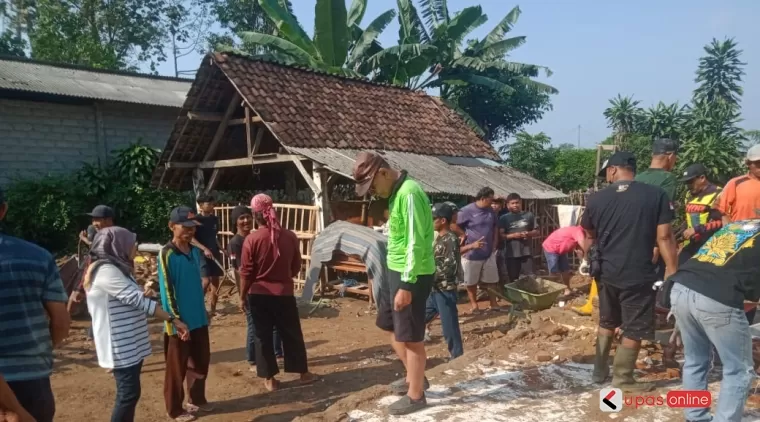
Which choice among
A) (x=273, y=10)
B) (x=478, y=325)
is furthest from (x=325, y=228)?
(x=273, y=10)

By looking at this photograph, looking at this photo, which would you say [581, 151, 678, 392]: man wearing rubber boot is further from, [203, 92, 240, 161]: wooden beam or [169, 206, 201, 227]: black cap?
[203, 92, 240, 161]: wooden beam

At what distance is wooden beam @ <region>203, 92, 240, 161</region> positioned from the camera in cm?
1041

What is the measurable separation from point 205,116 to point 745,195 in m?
8.57

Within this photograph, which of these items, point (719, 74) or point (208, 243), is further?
point (719, 74)

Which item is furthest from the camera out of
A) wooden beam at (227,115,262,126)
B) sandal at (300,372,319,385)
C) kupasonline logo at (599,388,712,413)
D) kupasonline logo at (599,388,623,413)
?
wooden beam at (227,115,262,126)

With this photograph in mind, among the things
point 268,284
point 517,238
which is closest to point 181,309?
point 268,284

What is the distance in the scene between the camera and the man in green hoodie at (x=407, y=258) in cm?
369

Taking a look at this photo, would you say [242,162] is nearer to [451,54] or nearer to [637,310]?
[637,310]

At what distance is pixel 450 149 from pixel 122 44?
19.4 meters

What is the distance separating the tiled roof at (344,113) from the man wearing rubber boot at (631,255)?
244 inches

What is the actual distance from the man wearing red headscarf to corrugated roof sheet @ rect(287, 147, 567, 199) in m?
3.05

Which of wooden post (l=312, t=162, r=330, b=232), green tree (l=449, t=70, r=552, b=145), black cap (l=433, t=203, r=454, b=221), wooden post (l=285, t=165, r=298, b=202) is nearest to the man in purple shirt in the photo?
black cap (l=433, t=203, r=454, b=221)

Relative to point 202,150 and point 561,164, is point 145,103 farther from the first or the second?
point 561,164

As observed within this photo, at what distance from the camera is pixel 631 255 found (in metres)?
3.79
